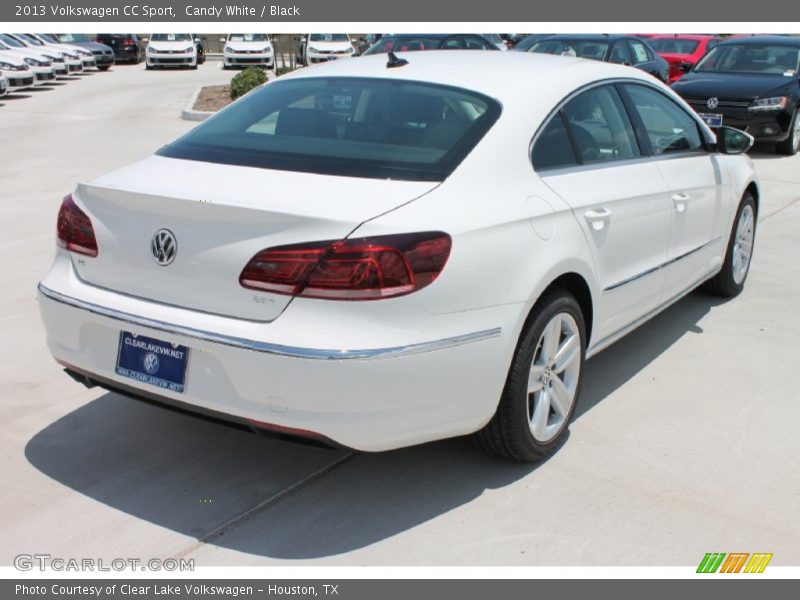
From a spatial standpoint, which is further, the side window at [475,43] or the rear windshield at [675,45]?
the rear windshield at [675,45]

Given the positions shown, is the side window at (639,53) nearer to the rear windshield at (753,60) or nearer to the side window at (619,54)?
the side window at (619,54)

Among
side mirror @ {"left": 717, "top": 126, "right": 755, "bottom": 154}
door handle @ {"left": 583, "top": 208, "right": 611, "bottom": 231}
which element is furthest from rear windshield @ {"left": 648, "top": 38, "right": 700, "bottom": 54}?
door handle @ {"left": 583, "top": 208, "right": 611, "bottom": 231}

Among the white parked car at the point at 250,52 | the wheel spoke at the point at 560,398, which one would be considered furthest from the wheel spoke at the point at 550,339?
the white parked car at the point at 250,52

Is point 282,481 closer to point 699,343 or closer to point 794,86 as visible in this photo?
point 699,343

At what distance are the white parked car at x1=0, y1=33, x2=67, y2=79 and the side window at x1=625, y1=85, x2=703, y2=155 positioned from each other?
21.8 meters

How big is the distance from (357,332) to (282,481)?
97cm

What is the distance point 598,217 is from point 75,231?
2179mm

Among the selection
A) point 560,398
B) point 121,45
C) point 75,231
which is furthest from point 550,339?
point 121,45

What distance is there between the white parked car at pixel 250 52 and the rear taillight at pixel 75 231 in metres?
27.7

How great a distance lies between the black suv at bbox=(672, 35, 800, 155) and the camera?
12.8 meters

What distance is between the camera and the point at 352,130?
3.89m

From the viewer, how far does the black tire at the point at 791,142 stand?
1317 centimetres

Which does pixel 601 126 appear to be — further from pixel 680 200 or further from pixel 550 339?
pixel 550 339

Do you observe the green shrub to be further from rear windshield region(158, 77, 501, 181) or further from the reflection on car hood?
rear windshield region(158, 77, 501, 181)
